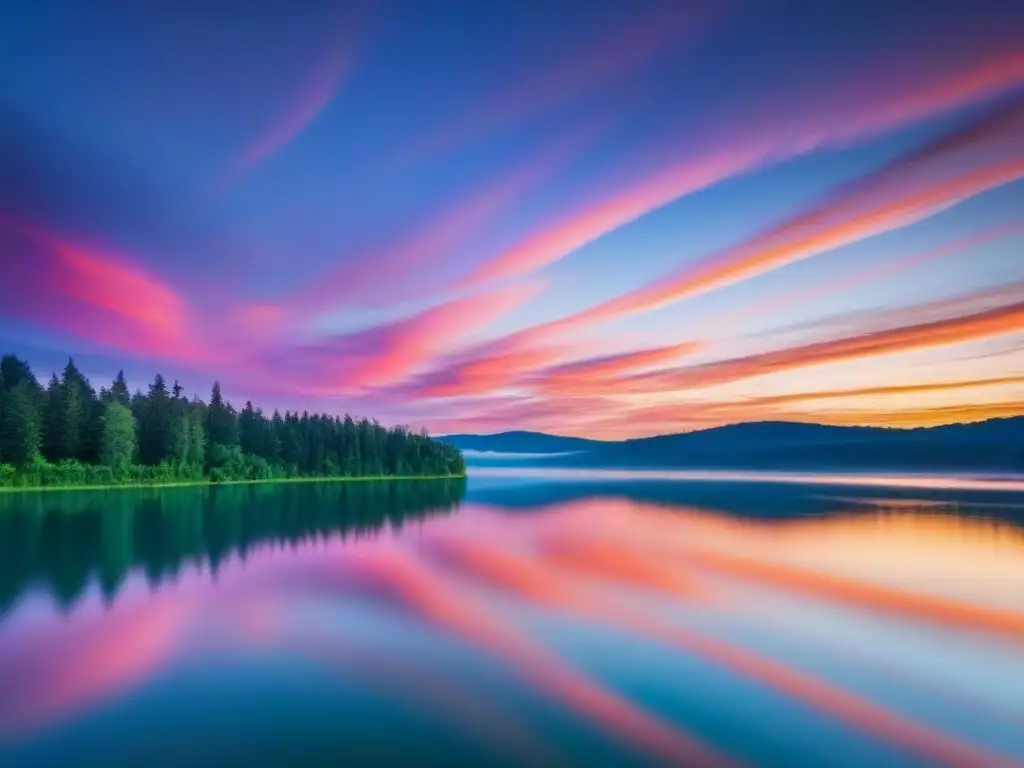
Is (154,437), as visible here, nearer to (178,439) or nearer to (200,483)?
(178,439)

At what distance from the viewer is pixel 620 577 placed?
2138 centimetres

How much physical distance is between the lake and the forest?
1427 inches

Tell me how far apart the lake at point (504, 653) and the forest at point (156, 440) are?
3625 centimetres

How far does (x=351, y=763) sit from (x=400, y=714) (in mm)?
1696

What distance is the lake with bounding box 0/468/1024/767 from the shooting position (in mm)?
8523

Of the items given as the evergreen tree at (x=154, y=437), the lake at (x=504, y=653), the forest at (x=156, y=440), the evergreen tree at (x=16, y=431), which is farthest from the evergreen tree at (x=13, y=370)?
the lake at (x=504, y=653)

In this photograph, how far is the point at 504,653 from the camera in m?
12.7

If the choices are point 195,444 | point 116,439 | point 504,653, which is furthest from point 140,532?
point 195,444

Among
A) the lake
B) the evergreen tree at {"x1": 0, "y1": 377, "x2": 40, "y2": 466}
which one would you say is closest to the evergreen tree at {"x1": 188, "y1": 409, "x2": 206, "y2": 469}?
the evergreen tree at {"x1": 0, "y1": 377, "x2": 40, "y2": 466}

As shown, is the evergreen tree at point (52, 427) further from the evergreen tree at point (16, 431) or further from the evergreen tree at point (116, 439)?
the evergreen tree at point (16, 431)

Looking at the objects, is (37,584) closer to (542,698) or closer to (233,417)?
(542,698)

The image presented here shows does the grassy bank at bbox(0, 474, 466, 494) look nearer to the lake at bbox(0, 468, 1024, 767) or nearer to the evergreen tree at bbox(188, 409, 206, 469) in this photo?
the evergreen tree at bbox(188, 409, 206, 469)

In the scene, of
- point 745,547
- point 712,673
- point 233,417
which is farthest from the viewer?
point 233,417

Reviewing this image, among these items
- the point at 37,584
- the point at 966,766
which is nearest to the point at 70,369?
the point at 37,584
